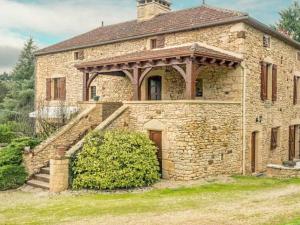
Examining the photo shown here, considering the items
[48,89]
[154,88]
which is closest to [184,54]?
[154,88]

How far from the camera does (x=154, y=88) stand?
62.0 feet

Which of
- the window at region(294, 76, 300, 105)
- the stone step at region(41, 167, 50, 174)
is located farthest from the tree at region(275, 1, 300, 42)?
the stone step at region(41, 167, 50, 174)

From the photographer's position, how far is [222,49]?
52.6 ft

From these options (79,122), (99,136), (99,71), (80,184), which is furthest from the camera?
(99,71)

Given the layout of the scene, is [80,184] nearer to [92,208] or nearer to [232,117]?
[92,208]

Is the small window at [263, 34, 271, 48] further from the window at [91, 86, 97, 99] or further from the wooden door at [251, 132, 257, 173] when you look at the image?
the window at [91, 86, 97, 99]

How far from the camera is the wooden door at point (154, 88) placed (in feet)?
61.2

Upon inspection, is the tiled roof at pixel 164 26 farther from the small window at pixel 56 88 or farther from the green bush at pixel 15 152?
the green bush at pixel 15 152

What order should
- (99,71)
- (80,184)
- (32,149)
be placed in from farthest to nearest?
1. (99,71)
2. (32,149)
3. (80,184)

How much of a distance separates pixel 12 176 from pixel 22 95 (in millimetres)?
25378

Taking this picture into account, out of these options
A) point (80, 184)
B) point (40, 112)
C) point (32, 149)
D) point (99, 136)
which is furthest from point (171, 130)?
point (40, 112)

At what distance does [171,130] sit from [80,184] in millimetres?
3911

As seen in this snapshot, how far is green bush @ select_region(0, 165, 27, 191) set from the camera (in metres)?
13.5

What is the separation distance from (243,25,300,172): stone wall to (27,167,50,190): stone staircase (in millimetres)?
8661
